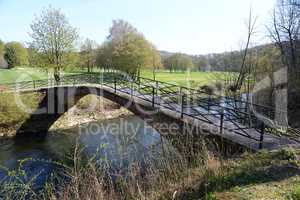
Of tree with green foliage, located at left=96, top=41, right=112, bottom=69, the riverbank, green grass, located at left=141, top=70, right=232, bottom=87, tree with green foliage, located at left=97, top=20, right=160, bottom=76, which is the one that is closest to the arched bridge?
the riverbank

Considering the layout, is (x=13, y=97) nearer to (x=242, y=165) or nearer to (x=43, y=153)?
(x=43, y=153)

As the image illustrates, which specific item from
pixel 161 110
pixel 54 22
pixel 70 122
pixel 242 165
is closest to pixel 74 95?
pixel 70 122

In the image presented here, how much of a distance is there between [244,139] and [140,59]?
995 inches

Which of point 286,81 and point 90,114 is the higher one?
point 286,81

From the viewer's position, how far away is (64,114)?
22797mm

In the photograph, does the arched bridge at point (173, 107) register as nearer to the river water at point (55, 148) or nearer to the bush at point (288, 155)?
the bush at point (288, 155)

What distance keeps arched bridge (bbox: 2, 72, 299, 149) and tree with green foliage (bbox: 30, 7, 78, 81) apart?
2925mm

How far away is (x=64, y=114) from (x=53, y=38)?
324 inches

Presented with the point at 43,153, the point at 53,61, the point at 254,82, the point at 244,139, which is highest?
the point at 53,61

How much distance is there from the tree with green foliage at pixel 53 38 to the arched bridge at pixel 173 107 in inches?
115

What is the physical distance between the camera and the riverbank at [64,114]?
1834 centimetres

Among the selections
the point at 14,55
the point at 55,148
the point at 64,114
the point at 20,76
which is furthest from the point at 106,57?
the point at 14,55

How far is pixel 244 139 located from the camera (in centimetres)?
789

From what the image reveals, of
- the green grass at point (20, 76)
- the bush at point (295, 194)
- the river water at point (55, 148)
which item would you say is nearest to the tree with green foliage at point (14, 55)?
the green grass at point (20, 76)
